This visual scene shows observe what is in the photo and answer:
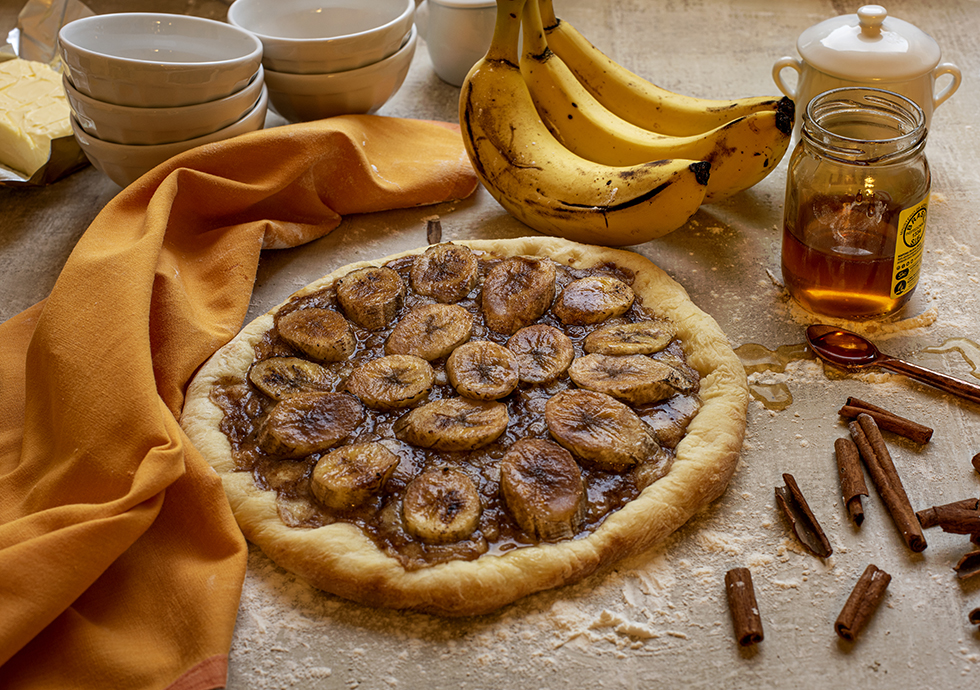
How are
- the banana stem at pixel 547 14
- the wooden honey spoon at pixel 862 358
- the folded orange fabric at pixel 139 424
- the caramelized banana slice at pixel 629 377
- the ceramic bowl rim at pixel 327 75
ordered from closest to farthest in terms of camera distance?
the folded orange fabric at pixel 139 424 < the caramelized banana slice at pixel 629 377 < the wooden honey spoon at pixel 862 358 < the banana stem at pixel 547 14 < the ceramic bowl rim at pixel 327 75

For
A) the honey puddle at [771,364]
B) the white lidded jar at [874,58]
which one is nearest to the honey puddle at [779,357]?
the honey puddle at [771,364]

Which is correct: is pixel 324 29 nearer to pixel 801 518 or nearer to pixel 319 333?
pixel 319 333

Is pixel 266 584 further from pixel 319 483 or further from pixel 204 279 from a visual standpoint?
pixel 204 279

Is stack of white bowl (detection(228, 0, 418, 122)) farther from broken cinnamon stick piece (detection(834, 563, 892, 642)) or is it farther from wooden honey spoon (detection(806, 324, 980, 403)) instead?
broken cinnamon stick piece (detection(834, 563, 892, 642))

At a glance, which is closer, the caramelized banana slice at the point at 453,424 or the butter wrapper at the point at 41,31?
the caramelized banana slice at the point at 453,424

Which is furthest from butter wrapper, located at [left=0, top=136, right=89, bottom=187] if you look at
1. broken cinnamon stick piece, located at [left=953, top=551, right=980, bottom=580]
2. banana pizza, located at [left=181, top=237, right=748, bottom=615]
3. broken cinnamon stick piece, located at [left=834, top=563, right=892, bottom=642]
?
broken cinnamon stick piece, located at [left=953, top=551, right=980, bottom=580]

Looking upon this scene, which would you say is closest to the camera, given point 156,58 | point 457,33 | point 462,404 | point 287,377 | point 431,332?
→ point 462,404

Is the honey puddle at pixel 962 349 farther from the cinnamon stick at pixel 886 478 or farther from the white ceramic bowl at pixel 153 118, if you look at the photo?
the white ceramic bowl at pixel 153 118

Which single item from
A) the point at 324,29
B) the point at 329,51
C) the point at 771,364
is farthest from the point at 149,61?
the point at 771,364
